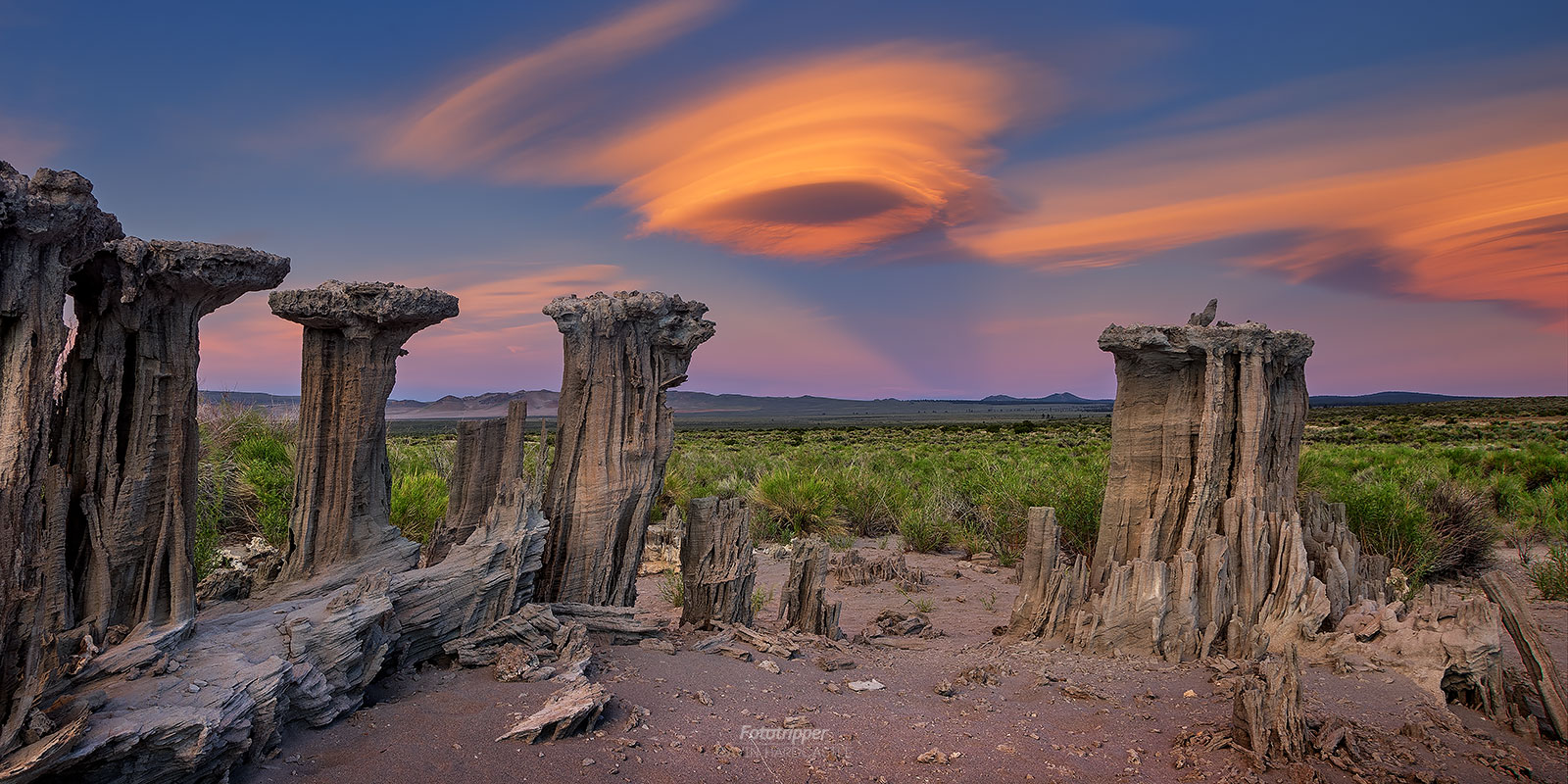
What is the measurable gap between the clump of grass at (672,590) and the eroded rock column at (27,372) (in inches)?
217

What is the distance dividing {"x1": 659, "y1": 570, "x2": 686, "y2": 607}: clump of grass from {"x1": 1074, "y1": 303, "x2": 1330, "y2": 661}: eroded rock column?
139 inches

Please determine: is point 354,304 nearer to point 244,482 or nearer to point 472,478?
point 472,478

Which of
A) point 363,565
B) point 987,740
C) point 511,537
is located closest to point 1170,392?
point 987,740

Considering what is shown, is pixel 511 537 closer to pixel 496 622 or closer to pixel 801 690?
pixel 496 622

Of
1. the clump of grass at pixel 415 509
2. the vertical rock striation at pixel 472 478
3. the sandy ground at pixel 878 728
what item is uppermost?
the vertical rock striation at pixel 472 478

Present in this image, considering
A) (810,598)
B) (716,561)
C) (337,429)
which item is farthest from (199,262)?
(810,598)

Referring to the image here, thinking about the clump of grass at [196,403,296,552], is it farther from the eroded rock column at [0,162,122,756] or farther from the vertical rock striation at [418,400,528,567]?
the eroded rock column at [0,162,122,756]

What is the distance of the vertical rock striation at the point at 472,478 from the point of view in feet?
21.0

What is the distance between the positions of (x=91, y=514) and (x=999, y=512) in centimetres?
1151

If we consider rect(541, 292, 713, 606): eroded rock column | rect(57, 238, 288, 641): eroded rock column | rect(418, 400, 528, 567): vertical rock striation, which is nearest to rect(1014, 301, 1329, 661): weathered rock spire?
rect(541, 292, 713, 606): eroded rock column

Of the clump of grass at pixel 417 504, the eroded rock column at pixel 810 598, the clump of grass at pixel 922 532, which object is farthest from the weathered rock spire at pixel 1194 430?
the clump of grass at pixel 417 504

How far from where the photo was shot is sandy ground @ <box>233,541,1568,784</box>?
4172mm

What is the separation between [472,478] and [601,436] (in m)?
1.03

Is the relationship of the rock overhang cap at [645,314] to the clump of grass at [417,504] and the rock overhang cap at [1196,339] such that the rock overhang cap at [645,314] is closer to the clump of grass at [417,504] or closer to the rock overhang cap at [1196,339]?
the rock overhang cap at [1196,339]
